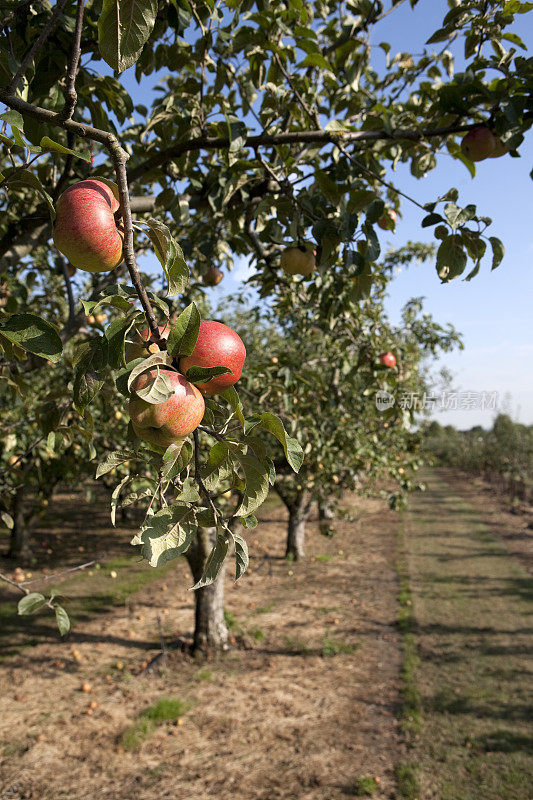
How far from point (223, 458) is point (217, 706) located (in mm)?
5352

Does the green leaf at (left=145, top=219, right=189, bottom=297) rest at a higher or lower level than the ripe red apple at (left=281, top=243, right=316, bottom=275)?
lower

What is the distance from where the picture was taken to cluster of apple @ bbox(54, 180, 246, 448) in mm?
890

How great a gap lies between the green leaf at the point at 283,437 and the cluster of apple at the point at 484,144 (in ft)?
5.87

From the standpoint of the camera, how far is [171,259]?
906 mm

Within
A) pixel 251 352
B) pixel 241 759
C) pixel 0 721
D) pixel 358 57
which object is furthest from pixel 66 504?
pixel 358 57

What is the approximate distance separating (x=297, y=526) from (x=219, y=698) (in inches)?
234

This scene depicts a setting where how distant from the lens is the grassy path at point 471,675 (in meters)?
4.33

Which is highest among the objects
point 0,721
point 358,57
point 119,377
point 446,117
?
point 358,57

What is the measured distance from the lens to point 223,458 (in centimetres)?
98

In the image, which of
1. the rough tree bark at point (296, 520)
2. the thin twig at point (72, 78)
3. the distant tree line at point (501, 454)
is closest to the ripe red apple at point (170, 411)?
the thin twig at point (72, 78)

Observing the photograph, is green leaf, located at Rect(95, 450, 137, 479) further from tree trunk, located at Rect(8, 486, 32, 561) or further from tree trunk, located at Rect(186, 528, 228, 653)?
tree trunk, located at Rect(8, 486, 32, 561)

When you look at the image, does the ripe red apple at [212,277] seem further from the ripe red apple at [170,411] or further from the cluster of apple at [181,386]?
the ripe red apple at [170,411]

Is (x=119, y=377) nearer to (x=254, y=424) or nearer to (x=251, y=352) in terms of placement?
(x=254, y=424)

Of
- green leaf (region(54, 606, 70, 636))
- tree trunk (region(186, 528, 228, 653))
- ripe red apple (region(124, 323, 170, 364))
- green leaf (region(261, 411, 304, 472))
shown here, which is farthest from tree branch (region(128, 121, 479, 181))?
tree trunk (region(186, 528, 228, 653))
